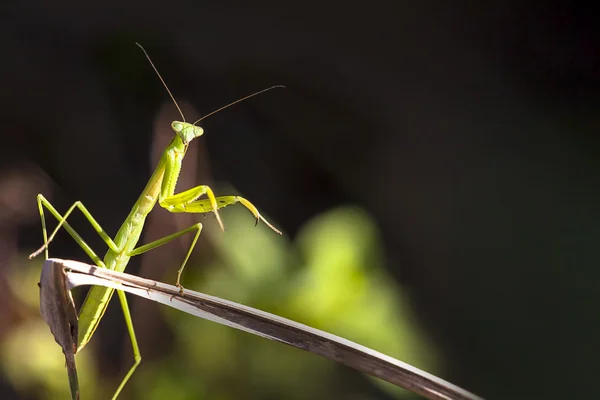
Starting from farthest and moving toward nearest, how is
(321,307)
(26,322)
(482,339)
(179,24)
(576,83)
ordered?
(179,24) < (576,83) < (482,339) < (26,322) < (321,307)

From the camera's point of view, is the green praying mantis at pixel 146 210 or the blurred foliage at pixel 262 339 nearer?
the green praying mantis at pixel 146 210

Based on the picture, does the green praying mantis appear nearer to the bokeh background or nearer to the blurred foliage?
the blurred foliage

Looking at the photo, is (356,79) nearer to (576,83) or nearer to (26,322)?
(576,83)

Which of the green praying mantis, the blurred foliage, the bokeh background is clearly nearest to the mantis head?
the green praying mantis

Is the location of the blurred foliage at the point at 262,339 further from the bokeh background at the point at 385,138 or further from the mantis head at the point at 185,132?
the mantis head at the point at 185,132

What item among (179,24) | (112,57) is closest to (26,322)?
(112,57)

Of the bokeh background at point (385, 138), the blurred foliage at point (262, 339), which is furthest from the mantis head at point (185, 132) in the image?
the bokeh background at point (385, 138)

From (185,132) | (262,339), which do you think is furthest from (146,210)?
(262,339)
